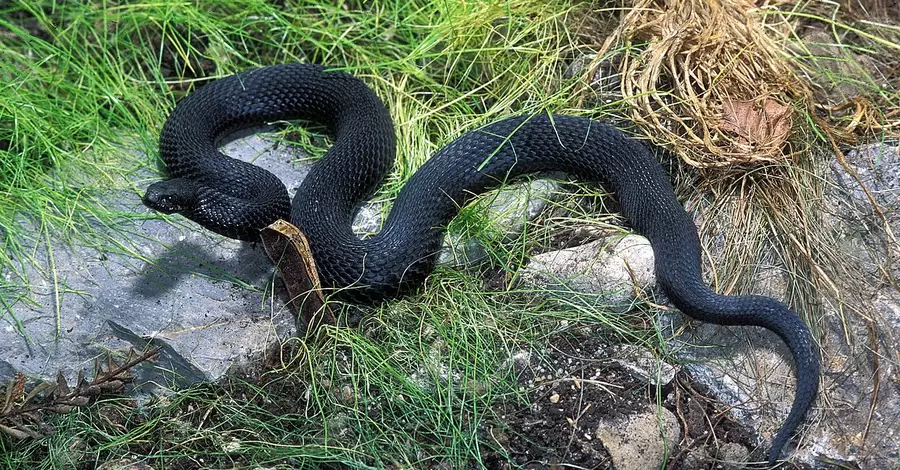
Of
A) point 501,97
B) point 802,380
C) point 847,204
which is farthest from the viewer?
point 501,97

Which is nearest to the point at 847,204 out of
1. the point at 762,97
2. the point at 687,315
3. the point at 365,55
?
the point at 762,97

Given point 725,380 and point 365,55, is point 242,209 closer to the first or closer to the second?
point 365,55

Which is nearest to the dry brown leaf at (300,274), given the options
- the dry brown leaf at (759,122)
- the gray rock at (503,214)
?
the gray rock at (503,214)

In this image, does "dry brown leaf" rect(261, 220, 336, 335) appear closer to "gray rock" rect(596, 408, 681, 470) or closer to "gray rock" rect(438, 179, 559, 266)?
"gray rock" rect(438, 179, 559, 266)

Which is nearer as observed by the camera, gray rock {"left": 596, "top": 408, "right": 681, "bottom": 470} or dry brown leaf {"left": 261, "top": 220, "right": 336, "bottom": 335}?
gray rock {"left": 596, "top": 408, "right": 681, "bottom": 470}

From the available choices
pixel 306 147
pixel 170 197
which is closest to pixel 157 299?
pixel 170 197

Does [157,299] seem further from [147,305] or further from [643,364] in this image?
[643,364]

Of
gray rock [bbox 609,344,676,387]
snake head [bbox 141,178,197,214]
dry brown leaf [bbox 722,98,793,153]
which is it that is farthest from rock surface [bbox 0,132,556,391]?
dry brown leaf [bbox 722,98,793,153]
